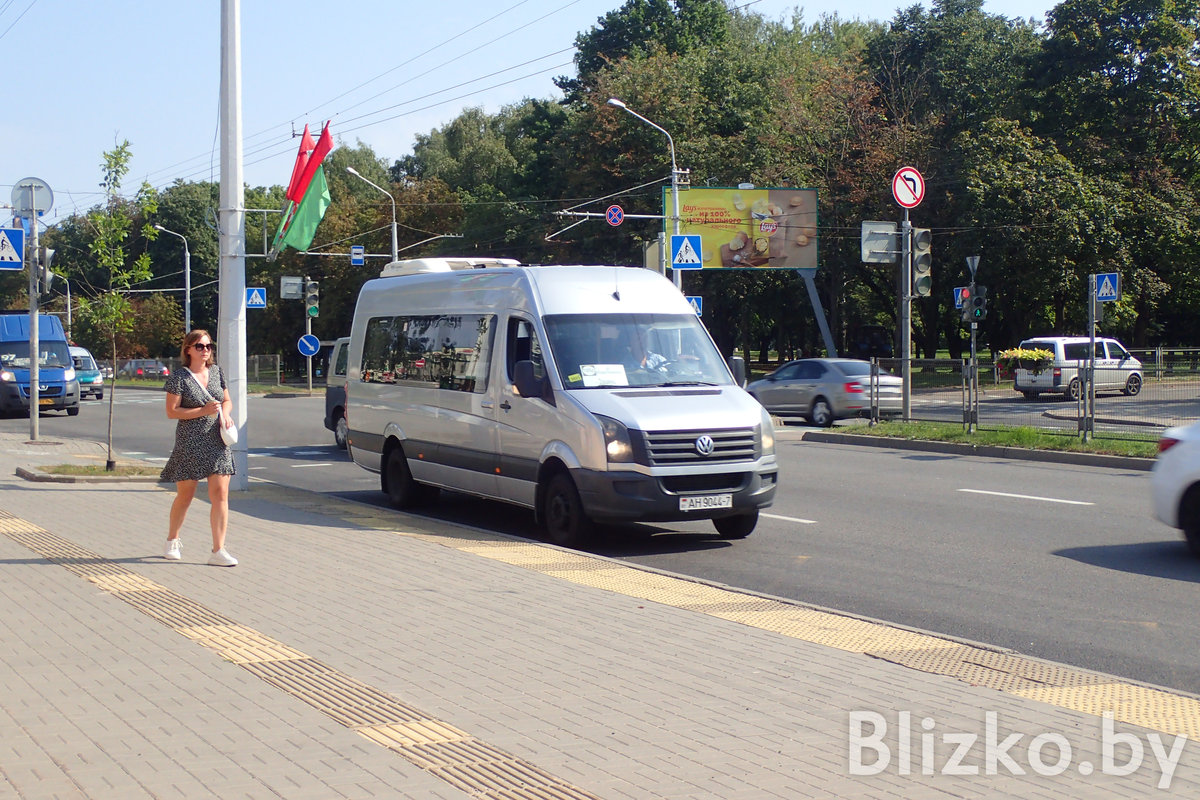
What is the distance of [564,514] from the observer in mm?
10953

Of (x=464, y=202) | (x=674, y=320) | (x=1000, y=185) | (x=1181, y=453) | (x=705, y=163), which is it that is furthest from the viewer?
(x=464, y=202)

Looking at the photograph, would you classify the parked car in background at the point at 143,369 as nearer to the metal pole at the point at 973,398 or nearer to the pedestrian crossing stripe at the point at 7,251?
the pedestrian crossing stripe at the point at 7,251

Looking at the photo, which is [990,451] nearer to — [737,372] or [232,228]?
[737,372]

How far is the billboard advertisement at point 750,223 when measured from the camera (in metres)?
45.8

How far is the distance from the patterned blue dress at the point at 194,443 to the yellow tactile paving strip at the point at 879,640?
2.17m

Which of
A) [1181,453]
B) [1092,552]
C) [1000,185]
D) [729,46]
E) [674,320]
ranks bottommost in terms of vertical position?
[1092,552]

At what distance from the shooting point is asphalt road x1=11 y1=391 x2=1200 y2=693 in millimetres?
7566

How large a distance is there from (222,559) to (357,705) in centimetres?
407

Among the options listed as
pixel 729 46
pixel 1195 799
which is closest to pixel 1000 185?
pixel 729 46

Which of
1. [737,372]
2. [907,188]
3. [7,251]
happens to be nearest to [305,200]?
[737,372]

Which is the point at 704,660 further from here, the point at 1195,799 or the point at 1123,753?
the point at 1195,799

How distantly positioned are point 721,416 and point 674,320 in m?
1.62

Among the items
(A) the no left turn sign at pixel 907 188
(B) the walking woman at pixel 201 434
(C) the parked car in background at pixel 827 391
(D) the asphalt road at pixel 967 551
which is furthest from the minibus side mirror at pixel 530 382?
(C) the parked car in background at pixel 827 391

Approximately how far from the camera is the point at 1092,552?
10344mm
